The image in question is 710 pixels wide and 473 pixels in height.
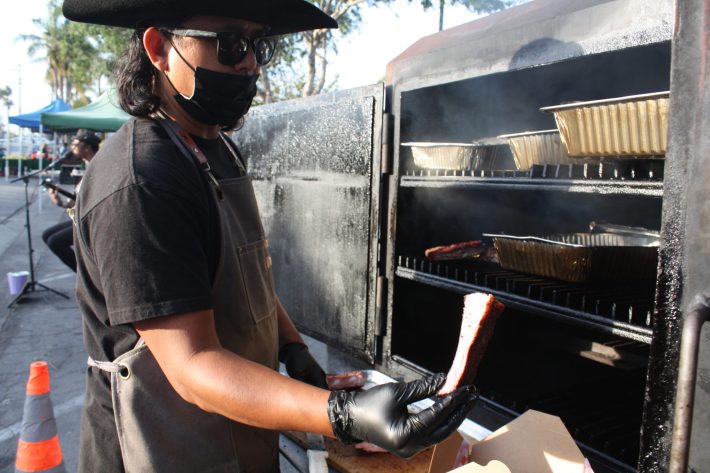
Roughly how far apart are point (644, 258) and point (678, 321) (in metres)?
1.20

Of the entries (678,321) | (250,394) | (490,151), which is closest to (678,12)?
(678,321)

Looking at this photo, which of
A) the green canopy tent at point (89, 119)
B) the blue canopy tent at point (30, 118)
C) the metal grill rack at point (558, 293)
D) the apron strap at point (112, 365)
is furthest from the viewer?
the blue canopy tent at point (30, 118)

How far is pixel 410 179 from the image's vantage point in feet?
9.32

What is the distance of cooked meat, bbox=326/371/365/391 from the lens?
7.56 feet

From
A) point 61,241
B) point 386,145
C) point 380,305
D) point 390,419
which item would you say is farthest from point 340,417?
point 61,241

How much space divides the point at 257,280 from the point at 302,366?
53cm

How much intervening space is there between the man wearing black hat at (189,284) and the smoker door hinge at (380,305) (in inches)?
38.7

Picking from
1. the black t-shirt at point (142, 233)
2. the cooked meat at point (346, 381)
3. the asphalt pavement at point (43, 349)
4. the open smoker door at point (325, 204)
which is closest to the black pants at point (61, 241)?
the asphalt pavement at point (43, 349)

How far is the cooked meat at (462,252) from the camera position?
9.50 ft

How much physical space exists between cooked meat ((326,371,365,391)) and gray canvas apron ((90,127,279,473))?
1.52 feet

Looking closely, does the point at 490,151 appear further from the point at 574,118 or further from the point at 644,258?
the point at 644,258

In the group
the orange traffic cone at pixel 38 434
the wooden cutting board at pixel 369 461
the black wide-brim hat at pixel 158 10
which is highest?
the black wide-brim hat at pixel 158 10

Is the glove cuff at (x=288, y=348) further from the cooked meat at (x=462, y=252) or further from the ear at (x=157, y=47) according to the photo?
the ear at (x=157, y=47)

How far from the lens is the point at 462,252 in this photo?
2.96 meters
